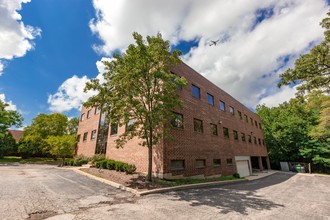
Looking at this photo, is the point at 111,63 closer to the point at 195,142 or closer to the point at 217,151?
the point at 195,142

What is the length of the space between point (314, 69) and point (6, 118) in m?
40.2

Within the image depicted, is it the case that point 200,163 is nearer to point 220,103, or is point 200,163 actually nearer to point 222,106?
point 220,103

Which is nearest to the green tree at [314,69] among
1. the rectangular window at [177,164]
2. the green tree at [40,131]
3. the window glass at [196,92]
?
the window glass at [196,92]

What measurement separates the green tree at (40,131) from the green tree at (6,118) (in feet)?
8.56

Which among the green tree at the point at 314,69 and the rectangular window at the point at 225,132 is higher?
the green tree at the point at 314,69

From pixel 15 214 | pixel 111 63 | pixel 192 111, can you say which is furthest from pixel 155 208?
pixel 192 111

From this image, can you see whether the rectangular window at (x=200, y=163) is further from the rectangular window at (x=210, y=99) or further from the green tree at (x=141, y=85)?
the rectangular window at (x=210, y=99)

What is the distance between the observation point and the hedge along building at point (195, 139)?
12.4 meters

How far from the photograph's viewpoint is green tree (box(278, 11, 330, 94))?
10805 millimetres

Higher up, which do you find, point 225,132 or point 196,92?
point 196,92

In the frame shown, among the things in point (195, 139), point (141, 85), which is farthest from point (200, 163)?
point (141, 85)

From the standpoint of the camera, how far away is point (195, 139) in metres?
14.4

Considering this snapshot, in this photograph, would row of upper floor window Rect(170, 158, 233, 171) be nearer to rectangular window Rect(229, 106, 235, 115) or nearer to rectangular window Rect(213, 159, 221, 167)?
rectangular window Rect(213, 159, 221, 167)

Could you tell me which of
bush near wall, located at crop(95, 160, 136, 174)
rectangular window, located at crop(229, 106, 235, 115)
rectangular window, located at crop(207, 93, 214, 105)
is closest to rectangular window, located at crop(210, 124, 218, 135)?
rectangular window, located at crop(207, 93, 214, 105)
